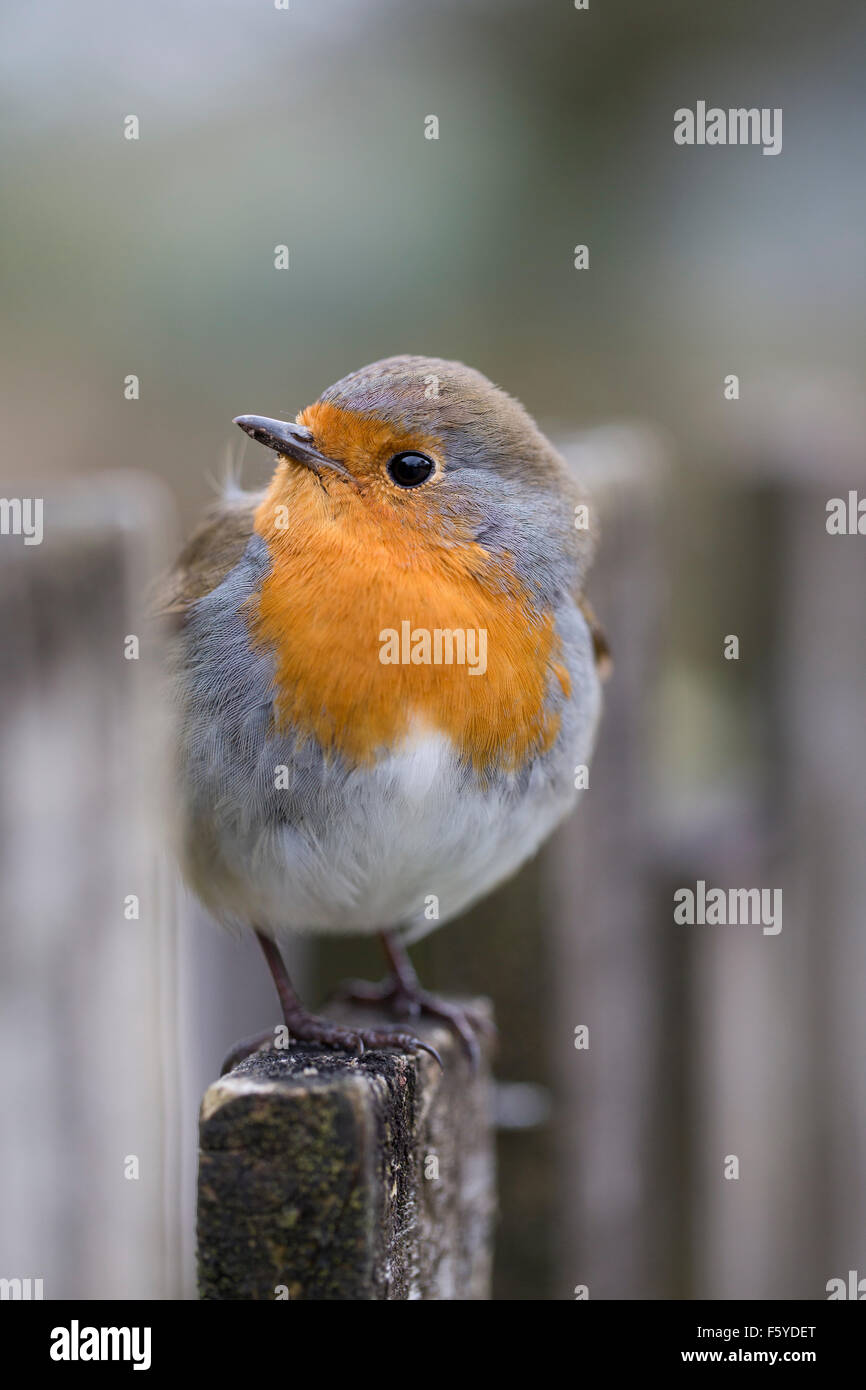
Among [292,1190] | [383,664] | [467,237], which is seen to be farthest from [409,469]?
[467,237]

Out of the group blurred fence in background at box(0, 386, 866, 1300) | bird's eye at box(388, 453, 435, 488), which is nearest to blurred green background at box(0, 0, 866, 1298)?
blurred fence in background at box(0, 386, 866, 1300)

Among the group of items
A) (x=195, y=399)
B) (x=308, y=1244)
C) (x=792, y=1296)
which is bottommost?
(x=792, y=1296)

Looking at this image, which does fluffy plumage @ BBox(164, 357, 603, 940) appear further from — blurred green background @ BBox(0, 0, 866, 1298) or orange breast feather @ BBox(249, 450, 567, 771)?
blurred green background @ BBox(0, 0, 866, 1298)

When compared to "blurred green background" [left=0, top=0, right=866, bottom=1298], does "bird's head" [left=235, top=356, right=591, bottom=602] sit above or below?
below

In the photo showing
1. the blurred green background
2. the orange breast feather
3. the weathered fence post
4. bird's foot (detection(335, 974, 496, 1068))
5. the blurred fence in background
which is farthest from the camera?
the blurred green background

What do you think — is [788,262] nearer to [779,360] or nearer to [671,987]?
[779,360]

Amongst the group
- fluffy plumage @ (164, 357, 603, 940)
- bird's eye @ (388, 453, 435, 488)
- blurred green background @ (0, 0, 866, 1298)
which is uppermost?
blurred green background @ (0, 0, 866, 1298)

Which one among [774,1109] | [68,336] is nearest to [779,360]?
[68,336]
